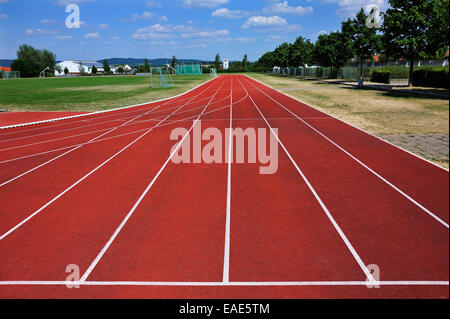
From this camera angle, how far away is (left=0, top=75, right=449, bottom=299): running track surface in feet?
15.0

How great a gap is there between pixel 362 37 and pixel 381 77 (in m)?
6.04

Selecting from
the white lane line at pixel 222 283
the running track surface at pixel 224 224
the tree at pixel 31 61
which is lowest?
the white lane line at pixel 222 283

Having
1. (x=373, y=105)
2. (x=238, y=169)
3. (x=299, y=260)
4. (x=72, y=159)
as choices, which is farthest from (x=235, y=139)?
(x=373, y=105)

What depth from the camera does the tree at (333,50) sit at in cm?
4716

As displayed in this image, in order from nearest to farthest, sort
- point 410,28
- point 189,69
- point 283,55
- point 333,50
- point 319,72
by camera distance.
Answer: point 410,28 < point 333,50 < point 319,72 < point 283,55 < point 189,69

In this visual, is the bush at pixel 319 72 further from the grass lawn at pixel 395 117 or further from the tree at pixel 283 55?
the grass lawn at pixel 395 117

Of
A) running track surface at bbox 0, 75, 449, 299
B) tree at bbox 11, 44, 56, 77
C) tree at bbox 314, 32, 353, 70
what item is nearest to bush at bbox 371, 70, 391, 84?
tree at bbox 314, 32, 353, 70

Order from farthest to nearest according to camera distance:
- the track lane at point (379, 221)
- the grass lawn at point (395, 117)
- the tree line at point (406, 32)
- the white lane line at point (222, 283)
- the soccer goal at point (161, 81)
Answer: the soccer goal at point (161, 81) → the tree line at point (406, 32) → the grass lawn at point (395, 117) → the track lane at point (379, 221) → the white lane line at point (222, 283)

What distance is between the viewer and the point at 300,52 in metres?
73.6

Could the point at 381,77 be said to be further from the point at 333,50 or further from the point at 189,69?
the point at 189,69

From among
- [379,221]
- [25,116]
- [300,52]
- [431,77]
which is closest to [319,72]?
[300,52]

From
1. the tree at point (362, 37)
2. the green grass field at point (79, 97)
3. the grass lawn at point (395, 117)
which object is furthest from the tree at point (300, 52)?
the grass lawn at point (395, 117)

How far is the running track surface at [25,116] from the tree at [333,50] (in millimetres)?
39337

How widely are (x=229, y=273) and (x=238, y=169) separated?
187 inches
